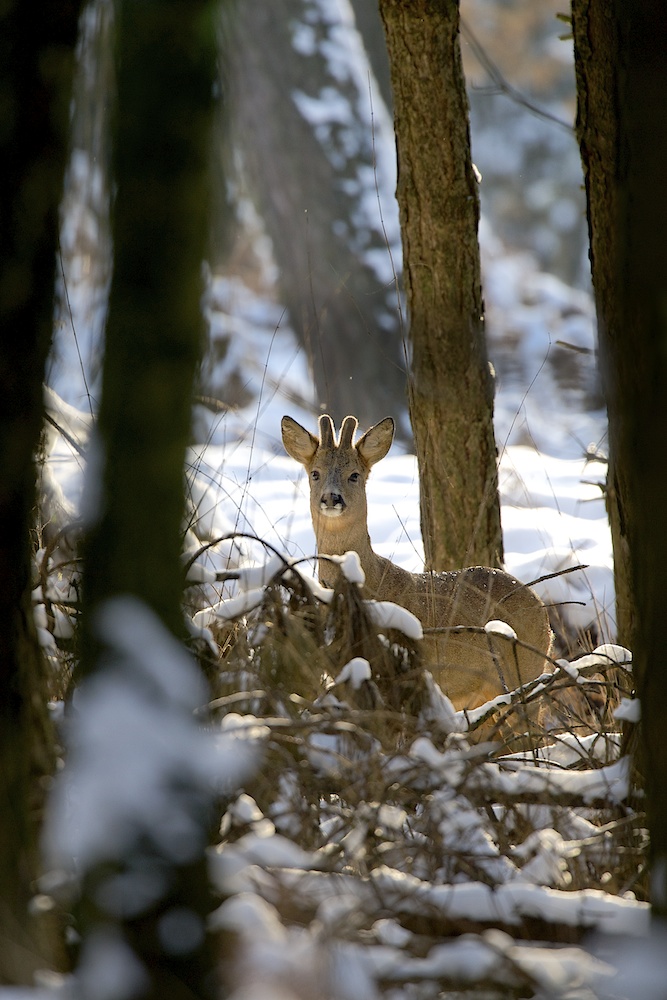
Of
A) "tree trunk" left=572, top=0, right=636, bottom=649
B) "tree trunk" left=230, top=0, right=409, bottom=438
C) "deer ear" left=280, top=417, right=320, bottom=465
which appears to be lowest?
"deer ear" left=280, top=417, right=320, bottom=465

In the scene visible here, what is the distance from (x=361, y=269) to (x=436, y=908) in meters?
16.2

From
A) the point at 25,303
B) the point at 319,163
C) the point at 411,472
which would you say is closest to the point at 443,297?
the point at 411,472

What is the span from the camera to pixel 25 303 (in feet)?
7.76

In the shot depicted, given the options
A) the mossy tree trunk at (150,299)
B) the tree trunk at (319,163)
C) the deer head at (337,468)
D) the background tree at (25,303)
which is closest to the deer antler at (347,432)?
the deer head at (337,468)

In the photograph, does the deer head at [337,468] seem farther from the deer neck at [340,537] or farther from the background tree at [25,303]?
the background tree at [25,303]

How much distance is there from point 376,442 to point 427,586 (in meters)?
1.94

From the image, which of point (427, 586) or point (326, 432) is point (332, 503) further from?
point (427, 586)

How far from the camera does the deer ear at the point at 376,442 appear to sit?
7.15 metres

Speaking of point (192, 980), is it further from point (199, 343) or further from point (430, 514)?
point (430, 514)

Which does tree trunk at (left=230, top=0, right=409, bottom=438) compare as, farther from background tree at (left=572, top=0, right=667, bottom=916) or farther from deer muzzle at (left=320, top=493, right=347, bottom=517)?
background tree at (left=572, top=0, right=667, bottom=916)

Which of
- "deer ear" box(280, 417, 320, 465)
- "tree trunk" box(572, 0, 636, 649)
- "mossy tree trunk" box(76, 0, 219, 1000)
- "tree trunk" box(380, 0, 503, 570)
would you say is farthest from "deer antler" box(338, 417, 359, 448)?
"mossy tree trunk" box(76, 0, 219, 1000)

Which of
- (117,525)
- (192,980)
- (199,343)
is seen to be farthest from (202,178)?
(192,980)

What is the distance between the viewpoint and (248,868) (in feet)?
7.44

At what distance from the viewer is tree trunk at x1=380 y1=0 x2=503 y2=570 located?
21.9ft
